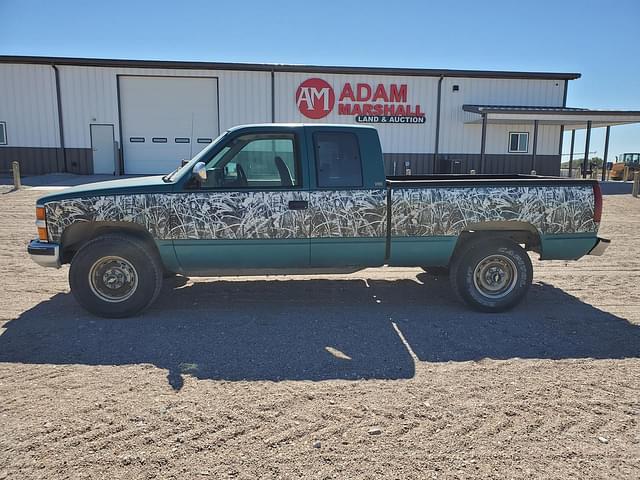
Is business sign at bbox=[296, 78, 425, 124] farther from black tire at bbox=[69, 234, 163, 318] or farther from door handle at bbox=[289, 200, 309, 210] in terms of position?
black tire at bbox=[69, 234, 163, 318]

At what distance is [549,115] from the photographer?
23562 mm

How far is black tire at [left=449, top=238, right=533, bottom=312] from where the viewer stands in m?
5.62

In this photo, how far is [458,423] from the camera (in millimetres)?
3336

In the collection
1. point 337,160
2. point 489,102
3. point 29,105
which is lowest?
point 337,160

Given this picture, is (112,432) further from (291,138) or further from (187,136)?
(187,136)

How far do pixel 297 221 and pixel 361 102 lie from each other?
69.0 ft

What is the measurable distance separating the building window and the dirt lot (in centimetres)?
2253

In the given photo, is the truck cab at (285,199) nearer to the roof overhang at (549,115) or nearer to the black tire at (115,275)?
the black tire at (115,275)

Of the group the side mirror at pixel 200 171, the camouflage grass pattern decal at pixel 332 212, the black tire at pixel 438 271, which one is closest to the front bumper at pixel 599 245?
the camouflage grass pattern decal at pixel 332 212

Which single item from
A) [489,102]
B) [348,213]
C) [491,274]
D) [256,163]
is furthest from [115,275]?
[489,102]

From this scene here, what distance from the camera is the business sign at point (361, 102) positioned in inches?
972

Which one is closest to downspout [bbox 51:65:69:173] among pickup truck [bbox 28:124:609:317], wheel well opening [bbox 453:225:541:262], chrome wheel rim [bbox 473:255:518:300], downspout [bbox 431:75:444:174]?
downspout [bbox 431:75:444:174]

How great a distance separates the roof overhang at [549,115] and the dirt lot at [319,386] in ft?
61.0

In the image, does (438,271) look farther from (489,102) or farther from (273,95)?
(489,102)
